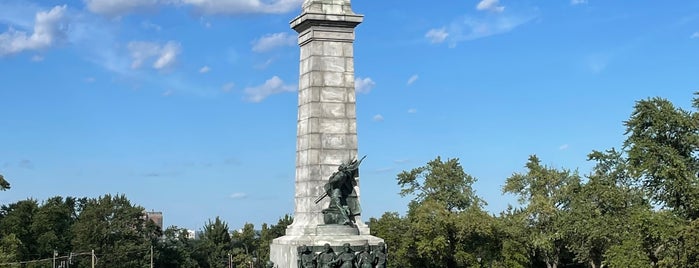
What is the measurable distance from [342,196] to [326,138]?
1.48 meters

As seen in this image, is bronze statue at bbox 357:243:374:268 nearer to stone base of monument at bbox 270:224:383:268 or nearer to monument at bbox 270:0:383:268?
stone base of monument at bbox 270:224:383:268

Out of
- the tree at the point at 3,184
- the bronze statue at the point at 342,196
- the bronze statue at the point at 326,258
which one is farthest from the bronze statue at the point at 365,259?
the tree at the point at 3,184

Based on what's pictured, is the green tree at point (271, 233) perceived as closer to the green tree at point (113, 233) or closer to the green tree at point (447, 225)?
the green tree at point (113, 233)

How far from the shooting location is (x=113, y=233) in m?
79.4

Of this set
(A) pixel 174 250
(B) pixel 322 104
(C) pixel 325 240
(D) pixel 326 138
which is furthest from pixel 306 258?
(A) pixel 174 250

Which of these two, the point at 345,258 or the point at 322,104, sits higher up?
the point at 322,104

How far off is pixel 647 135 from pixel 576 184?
7.10 meters

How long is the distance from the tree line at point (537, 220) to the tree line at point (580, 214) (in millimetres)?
67

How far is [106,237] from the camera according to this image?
258 ft

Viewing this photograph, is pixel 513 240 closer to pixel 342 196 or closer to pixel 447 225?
pixel 447 225

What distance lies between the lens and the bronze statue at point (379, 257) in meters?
20.3

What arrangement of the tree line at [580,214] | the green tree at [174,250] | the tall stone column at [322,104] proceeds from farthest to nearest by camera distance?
the green tree at [174,250] → the tree line at [580,214] → the tall stone column at [322,104]

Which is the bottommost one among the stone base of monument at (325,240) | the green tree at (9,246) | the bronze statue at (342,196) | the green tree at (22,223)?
the stone base of monument at (325,240)

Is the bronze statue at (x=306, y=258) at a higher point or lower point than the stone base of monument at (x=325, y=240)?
lower
